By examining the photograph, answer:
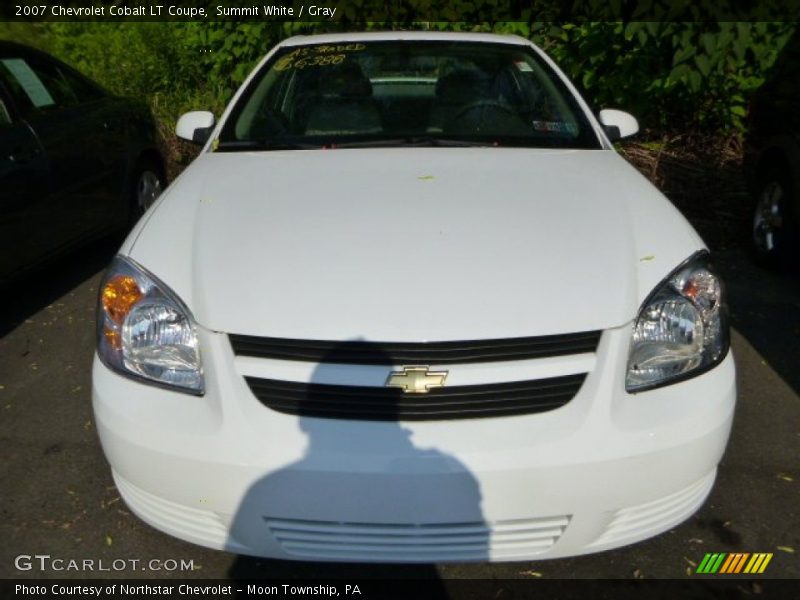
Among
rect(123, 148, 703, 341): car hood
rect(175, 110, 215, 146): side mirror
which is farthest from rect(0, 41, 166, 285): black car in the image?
rect(123, 148, 703, 341): car hood

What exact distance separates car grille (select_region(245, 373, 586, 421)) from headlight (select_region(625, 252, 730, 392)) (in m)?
0.20

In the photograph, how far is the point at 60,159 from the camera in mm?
4715

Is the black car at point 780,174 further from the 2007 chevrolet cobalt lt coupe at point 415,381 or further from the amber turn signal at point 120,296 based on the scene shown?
the amber turn signal at point 120,296

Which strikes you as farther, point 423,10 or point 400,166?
point 423,10

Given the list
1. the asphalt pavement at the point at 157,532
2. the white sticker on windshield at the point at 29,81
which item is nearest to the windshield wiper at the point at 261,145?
the asphalt pavement at the point at 157,532

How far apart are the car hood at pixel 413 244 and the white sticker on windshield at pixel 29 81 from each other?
213 centimetres

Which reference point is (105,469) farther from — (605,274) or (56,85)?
(56,85)

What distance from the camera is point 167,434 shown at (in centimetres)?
216

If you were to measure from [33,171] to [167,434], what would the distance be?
2.86m

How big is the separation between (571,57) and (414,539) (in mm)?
5906

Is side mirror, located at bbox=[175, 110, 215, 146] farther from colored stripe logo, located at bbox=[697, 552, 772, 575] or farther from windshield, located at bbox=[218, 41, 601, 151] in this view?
colored stripe logo, located at bbox=[697, 552, 772, 575]

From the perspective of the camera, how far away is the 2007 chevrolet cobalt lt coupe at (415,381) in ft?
6.87

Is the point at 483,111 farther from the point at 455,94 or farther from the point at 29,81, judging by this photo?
the point at 29,81

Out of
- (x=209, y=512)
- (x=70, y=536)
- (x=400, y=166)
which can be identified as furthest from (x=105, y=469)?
(x=400, y=166)
